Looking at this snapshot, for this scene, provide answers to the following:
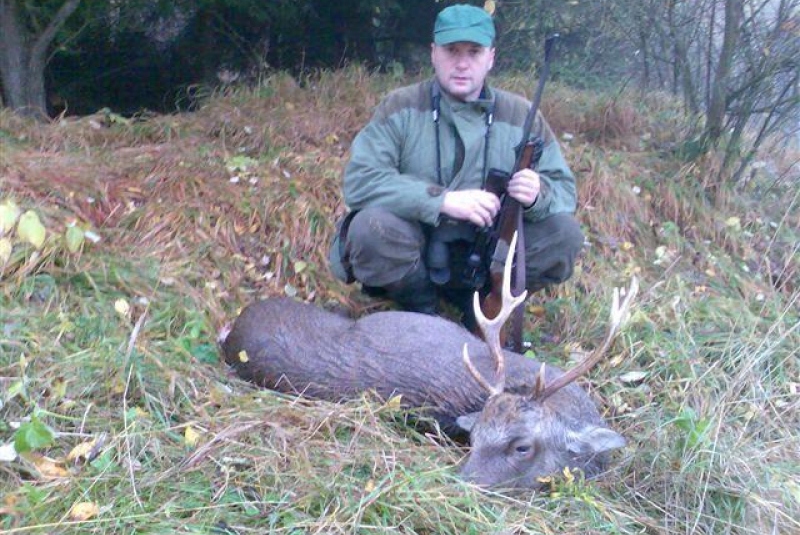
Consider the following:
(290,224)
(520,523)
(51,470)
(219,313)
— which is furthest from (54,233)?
(520,523)

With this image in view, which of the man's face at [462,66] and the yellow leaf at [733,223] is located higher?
the man's face at [462,66]

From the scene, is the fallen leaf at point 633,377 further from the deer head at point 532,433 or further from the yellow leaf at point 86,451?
the yellow leaf at point 86,451

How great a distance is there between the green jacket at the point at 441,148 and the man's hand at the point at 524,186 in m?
0.15

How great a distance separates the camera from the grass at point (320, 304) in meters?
3.54

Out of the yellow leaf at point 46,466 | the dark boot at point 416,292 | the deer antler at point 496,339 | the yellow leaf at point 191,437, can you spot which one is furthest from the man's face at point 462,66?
the yellow leaf at point 46,466

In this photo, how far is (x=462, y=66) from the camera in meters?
5.07

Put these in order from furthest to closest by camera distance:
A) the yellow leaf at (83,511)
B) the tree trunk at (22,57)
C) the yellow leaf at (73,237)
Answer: the tree trunk at (22,57), the yellow leaf at (73,237), the yellow leaf at (83,511)

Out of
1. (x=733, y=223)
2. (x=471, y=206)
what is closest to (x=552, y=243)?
(x=471, y=206)

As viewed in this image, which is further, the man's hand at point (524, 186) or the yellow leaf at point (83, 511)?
the man's hand at point (524, 186)

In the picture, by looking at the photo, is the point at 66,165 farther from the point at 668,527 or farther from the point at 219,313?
the point at 668,527

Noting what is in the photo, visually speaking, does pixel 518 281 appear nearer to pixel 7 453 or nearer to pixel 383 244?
pixel 383 244

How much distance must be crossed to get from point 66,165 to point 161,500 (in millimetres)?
3268

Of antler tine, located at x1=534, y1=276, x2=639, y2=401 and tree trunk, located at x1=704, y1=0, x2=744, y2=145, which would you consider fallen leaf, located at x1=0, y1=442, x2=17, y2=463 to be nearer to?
antler tine, located at x1=534, y1=276, x2=639, y2=401

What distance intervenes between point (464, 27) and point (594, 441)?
2162mm
